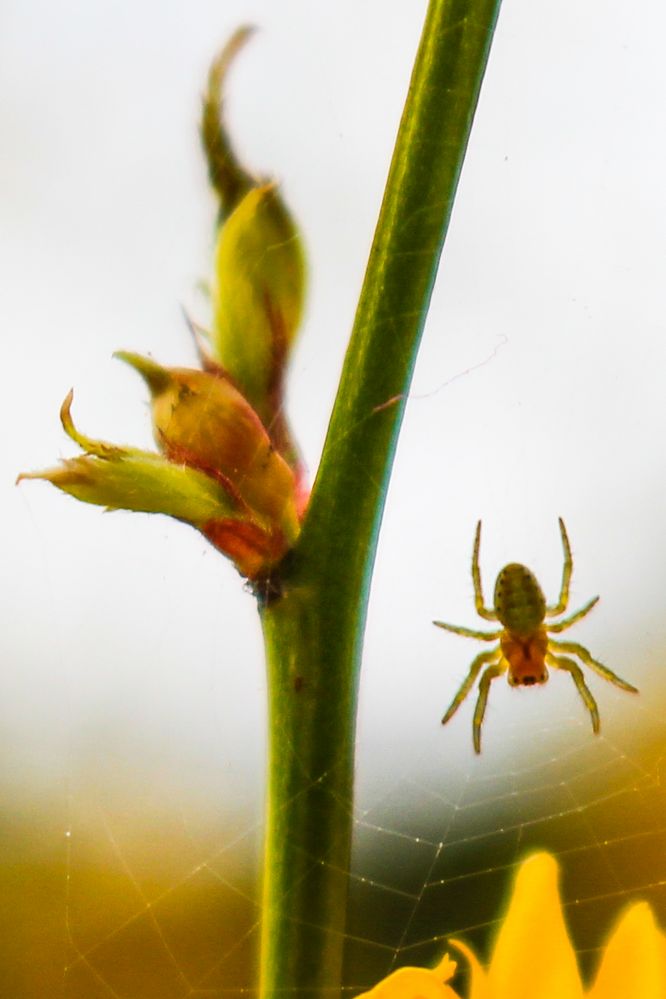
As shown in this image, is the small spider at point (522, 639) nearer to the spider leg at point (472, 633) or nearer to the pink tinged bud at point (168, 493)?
the spider leg at point (472, 633)

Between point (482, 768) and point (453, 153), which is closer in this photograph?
point (453, 153)

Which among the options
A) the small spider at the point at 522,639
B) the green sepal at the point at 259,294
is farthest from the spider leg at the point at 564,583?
the green sepal at the point at 259,294

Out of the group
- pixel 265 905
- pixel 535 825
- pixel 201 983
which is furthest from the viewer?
pixel 535 825

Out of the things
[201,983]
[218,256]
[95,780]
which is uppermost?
[218,256]

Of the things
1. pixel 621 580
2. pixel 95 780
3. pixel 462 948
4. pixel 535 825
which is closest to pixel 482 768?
pixel 535 825

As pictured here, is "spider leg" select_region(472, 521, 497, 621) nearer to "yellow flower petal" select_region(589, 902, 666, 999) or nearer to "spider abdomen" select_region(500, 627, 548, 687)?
"spider abdomen" select_region(500, 627, 548, 687)

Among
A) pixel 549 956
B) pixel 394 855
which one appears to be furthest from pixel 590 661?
pixel 549 956

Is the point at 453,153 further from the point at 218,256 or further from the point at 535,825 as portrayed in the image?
the point at 535,825
